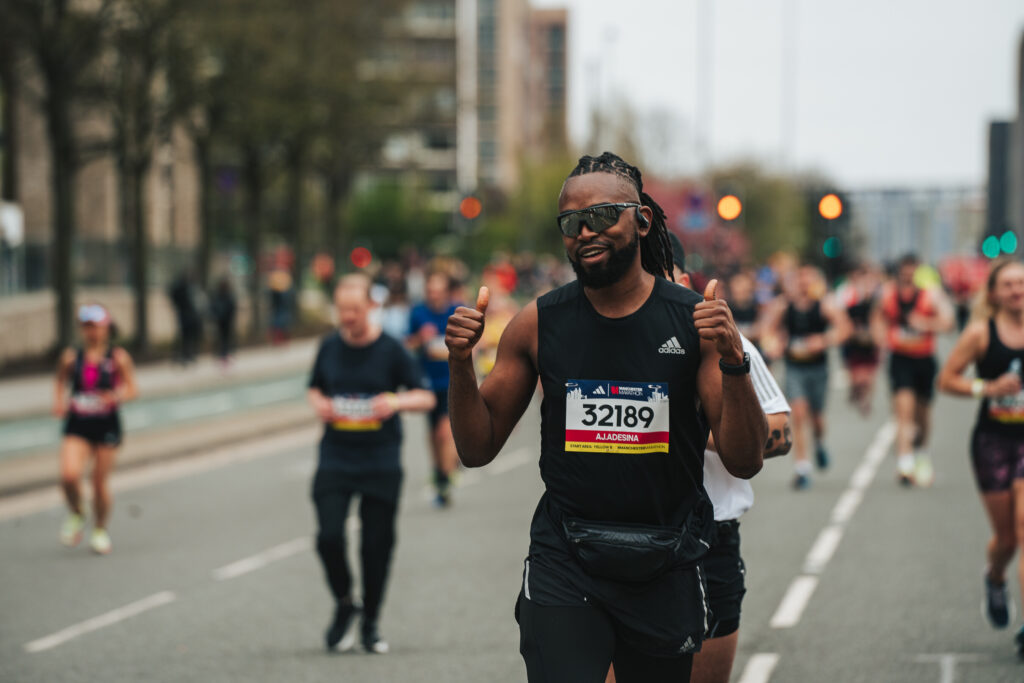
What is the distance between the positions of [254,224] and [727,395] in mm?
36427

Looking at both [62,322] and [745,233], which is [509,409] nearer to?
[62,322]

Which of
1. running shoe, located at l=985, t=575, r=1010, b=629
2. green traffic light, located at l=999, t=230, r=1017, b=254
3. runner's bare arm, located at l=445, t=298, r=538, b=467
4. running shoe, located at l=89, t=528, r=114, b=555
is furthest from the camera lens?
green traffic light, located at l=999, t=230, r=1017, b=254

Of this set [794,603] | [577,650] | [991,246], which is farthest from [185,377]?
[577,650]

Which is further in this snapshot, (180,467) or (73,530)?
(180,467)

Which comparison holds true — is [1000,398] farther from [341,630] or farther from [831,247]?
[831,247]

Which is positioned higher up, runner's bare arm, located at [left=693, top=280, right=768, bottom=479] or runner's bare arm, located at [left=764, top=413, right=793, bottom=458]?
runner's bare arm, located at [left=693, top=280, right=768, bottom=479]

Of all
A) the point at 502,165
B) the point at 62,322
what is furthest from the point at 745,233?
the point at 62,322

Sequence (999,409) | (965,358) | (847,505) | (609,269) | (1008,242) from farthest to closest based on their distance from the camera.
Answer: (1008,242), (847,505), (965,358), (999,409), (609,269)

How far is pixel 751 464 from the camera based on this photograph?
154 inches

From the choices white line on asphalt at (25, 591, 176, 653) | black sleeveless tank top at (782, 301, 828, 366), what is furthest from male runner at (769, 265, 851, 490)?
white line on asphalt at (25, 591, 176, 653)

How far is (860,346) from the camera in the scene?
17.5m

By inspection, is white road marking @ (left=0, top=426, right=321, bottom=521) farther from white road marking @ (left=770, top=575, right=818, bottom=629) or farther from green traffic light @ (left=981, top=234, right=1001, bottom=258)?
green traffic light @ (left=981, top=234, right=1001, bottom=258)

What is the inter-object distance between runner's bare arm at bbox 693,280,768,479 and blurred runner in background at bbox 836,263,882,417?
13213 millimetres

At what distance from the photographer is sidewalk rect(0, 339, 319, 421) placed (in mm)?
19797
